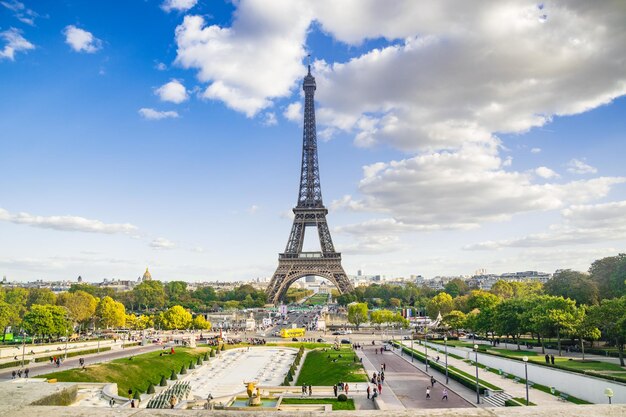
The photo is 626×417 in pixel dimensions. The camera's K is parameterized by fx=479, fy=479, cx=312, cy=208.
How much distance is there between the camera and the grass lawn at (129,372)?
39.5 meters

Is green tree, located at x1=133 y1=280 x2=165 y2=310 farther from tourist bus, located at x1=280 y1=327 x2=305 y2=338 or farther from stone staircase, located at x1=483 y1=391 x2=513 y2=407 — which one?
stone staircase, located at x1=483 y1=391 x2=513 y2=407

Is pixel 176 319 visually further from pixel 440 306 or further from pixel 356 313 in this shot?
pixel 440 306

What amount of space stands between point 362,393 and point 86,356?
120ft

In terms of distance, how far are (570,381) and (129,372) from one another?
36.7 metres

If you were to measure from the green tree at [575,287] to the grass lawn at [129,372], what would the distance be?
54884 mm

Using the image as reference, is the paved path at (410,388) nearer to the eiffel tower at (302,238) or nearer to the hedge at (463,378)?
the hedge at (463,378)

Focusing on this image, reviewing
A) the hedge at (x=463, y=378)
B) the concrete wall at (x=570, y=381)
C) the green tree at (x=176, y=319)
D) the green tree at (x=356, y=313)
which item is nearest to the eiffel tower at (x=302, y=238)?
the green tree at (x=356, y=313)

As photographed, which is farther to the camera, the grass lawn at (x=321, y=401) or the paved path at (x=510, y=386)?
the grass lawn at (x=321, y=401)

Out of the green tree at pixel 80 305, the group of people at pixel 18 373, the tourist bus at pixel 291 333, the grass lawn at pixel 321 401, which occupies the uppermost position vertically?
the green tree at pixel 80 305

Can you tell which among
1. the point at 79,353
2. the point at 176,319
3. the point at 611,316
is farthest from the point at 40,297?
the point at 611,316

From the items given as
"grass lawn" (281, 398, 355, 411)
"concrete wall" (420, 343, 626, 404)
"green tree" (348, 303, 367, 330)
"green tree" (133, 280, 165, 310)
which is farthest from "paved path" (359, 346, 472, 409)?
"green tree" (133, 280, 165, 310)

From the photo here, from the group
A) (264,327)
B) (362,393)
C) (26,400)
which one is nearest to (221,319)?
(264,327)

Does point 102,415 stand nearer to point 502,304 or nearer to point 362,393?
point 362,393

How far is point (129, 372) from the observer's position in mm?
44594
